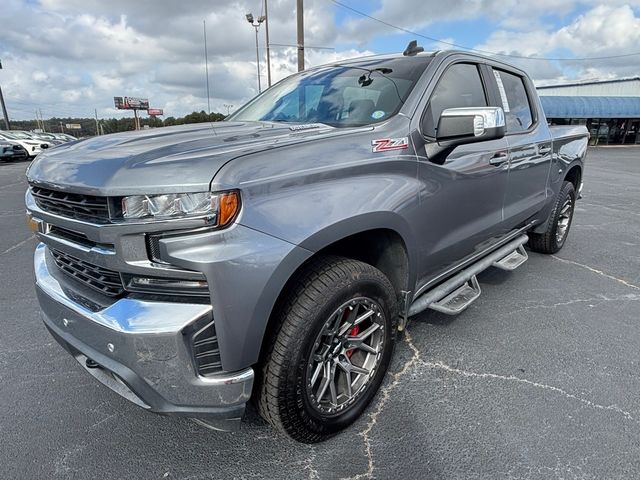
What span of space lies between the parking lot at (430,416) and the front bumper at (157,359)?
51 cm

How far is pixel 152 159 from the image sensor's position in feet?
5.62

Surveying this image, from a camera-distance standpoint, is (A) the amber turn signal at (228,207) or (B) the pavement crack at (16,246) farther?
(B) the pavement crack at (16,246)

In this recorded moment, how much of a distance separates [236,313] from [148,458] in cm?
106

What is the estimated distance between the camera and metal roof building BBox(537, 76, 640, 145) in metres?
33.2

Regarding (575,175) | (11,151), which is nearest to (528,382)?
(575,175)

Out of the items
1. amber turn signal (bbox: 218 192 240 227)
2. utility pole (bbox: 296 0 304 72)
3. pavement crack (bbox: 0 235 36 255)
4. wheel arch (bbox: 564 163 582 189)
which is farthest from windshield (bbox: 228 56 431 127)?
utility pole (bbox: 296 0 304 72)

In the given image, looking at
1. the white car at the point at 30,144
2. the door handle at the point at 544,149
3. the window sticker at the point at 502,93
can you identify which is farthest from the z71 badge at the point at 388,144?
the white car at the point at 30,144

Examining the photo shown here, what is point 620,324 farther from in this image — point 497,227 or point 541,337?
point 497,227

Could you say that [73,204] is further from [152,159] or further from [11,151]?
[11,151]

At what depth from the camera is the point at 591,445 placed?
7.06 ft

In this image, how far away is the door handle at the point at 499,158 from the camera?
3.10m

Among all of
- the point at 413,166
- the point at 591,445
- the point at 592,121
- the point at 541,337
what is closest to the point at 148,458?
the point at 413,166

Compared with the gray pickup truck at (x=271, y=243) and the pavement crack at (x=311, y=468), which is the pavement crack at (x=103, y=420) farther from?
the pavement crack at (x=311, y=468)

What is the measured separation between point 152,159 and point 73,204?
42cm
